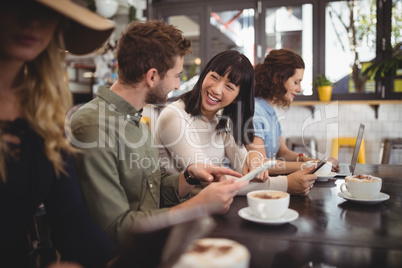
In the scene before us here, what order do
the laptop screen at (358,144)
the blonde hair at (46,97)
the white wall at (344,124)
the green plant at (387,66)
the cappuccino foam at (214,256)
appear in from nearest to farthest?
the cappuccino foam at (214,256) → the blonde hair at (46,97) → the laptop screen at (358,144) → the green plant at (387,66) → the white wall at (344,124)

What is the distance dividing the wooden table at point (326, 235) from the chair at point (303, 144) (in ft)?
10.1

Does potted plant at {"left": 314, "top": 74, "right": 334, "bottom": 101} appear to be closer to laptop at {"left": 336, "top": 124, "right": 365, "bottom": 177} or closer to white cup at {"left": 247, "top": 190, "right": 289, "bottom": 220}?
laptop at {"left": 336, "top": 124, "right": 365, "bottom": 177}

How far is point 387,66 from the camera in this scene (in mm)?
4066

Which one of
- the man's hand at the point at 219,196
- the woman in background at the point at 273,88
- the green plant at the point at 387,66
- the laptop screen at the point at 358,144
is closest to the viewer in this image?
the man's hand at the point at 219,196

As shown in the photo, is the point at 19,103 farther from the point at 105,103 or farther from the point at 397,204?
the point at 397,204

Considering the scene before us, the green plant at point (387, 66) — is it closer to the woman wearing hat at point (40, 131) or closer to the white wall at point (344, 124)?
the white wall at point (344, 124)

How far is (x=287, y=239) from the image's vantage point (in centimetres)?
99

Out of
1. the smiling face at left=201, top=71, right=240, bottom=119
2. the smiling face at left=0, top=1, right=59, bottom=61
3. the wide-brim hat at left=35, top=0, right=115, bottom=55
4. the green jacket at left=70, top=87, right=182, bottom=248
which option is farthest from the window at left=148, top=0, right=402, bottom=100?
the smiling face at left=0, top=1, right=59, bottom=61

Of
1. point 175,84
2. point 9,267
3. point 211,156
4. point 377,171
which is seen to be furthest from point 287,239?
point 377,171

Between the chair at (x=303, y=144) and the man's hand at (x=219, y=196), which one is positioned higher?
the man's hand at (x=219, y=196)

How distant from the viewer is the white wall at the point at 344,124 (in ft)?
14.6

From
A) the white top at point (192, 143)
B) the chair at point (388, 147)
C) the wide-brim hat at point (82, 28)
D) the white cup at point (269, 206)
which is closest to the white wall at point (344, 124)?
the chair at point (388, 147)

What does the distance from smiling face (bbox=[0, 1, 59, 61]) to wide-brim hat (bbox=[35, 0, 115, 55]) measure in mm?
62

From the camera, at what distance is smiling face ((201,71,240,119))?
79.7 inches
